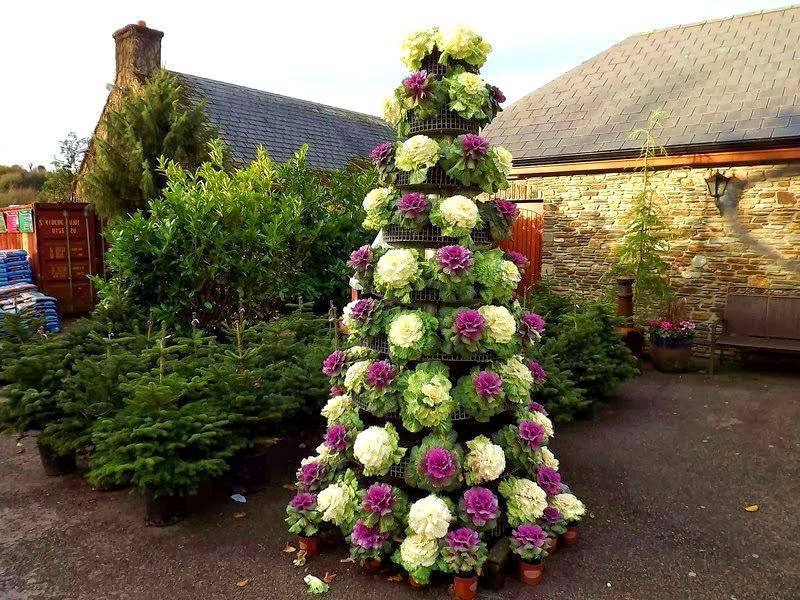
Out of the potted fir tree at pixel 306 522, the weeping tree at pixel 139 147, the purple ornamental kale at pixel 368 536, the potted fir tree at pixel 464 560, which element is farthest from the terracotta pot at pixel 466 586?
the weeping tree at pixel 139 147

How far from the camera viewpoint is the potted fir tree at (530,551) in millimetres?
3398

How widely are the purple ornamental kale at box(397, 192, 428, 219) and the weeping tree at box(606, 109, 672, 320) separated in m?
6.52

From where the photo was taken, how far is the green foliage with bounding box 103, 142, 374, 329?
6891 mm

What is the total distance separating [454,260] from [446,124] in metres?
0.90

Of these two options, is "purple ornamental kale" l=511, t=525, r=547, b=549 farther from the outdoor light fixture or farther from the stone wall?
the outdoor light fixture

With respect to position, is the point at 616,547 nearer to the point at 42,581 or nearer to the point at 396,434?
the point at 396,434

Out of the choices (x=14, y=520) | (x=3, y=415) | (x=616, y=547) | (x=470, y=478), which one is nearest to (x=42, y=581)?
(x=14, y=520)

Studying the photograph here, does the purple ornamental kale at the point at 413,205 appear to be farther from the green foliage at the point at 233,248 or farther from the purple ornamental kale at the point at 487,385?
the green foliage at the point at 233,248

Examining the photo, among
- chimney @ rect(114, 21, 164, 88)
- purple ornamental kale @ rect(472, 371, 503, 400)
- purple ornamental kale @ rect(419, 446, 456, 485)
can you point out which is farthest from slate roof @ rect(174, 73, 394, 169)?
Answer: purple ornamental kale @ rect(419, 446, 456, 485)

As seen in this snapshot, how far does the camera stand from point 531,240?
11.2m

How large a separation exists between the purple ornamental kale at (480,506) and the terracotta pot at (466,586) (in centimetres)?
29

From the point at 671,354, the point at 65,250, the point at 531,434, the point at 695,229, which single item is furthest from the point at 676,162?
the point at 65,250

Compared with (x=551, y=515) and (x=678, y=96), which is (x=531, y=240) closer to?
(x=678, y=96)

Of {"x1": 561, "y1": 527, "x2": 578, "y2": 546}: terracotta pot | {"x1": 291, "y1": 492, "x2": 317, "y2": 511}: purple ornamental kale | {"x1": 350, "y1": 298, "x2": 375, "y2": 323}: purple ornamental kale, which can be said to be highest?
{"x1": 350, "y1": 298, "x2": 375, "y2": 323}: purple ornamental kale
